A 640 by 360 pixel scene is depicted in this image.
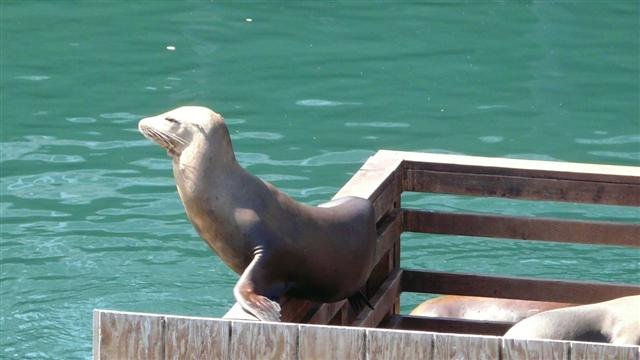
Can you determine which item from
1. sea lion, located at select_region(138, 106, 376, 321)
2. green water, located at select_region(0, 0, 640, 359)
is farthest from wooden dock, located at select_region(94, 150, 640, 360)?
green water, located at select_region(0, 0, 640, 359)

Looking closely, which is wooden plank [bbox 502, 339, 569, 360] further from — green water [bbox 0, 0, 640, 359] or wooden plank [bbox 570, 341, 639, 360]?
green water [bbox 0, 0, 640, 359]

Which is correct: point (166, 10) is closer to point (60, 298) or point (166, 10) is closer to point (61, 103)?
point (61, 103)

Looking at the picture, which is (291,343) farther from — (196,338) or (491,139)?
(491,139)

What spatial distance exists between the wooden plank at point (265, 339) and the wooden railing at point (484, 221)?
5.92ft

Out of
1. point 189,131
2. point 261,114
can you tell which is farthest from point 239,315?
point 261,114

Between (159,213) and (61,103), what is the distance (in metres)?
2.50

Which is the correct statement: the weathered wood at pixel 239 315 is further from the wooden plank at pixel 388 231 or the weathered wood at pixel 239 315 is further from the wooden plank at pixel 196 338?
the wooden plank at pixel 388 231

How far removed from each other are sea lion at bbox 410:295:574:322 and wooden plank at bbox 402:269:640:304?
693 mm

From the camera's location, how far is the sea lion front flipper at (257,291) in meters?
3.53

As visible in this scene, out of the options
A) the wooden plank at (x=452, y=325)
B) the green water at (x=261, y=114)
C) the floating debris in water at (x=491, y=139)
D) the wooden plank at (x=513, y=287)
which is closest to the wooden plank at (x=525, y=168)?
the wooden plank at (x=513, y=287)

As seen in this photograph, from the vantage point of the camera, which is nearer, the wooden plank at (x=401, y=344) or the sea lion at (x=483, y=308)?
the wooden plank at (x=401, y=344)

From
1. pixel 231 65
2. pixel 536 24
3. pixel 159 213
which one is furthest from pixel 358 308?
pixel 536 24

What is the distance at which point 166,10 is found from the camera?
14.2m

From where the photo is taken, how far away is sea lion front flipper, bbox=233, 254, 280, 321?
353 cm
